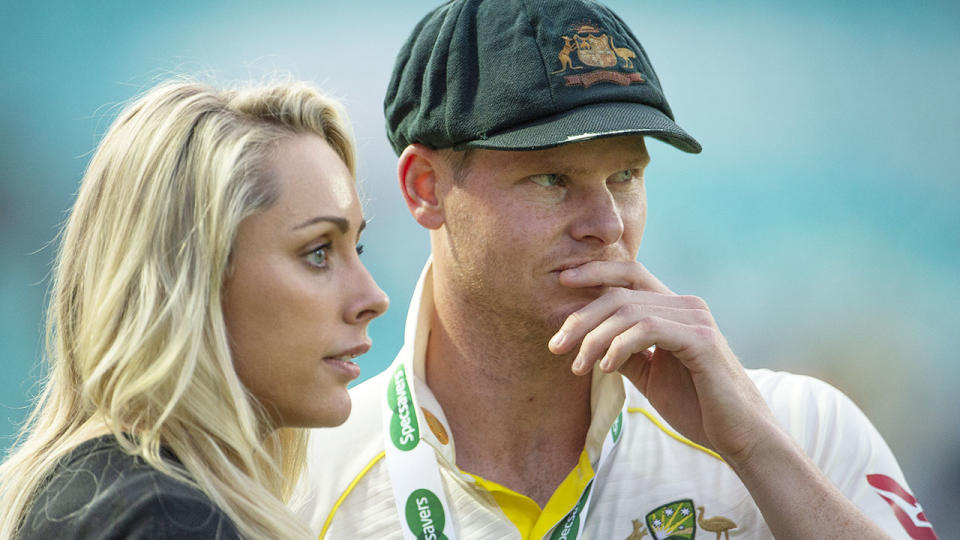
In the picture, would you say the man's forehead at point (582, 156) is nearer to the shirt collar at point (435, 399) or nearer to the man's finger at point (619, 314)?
the man's finger at point (619, 314)

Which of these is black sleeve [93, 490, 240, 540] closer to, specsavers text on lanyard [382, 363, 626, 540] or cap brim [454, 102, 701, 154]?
specsavers text on lanyard [382, 363, 626, 540]

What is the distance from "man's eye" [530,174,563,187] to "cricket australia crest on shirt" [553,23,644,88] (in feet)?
0.69

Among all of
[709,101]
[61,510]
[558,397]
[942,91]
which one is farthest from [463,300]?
[942,91]

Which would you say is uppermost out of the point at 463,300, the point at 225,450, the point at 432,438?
the point at 463,300

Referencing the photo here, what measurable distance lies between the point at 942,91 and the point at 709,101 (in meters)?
1.29

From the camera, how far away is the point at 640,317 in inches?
77.3

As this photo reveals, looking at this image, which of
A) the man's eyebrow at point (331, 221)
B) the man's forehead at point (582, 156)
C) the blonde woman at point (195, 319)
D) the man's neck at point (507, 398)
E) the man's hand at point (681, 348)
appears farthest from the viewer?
the man's neck at point (507, 398)

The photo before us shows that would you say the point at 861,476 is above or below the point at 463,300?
below

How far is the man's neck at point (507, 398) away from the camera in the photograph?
2.36m

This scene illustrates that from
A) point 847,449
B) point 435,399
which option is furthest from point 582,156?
point 847,449

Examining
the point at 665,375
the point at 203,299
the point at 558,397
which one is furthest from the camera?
the point at 558,397

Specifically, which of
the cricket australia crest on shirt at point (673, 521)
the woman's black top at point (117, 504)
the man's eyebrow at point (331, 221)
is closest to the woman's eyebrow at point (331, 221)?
the man's eyebrow at point (331, 221)

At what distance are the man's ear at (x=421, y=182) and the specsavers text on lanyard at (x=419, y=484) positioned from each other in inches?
18.5

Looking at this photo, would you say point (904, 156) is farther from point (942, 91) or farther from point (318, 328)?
point (318, 328)
